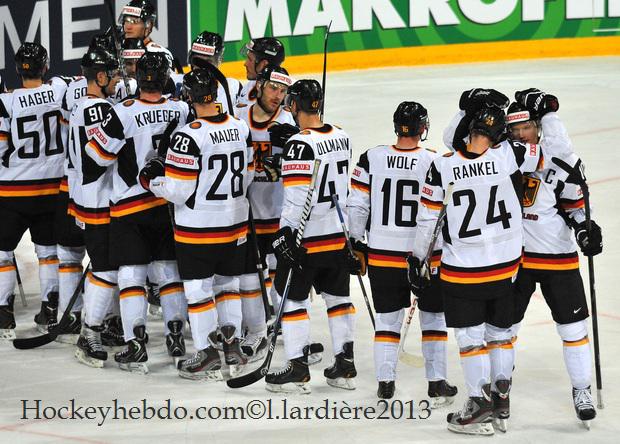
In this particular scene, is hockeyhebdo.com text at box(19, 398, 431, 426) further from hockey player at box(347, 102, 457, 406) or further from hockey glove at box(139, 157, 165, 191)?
hockey glove at box(139, 157, 165, 191)

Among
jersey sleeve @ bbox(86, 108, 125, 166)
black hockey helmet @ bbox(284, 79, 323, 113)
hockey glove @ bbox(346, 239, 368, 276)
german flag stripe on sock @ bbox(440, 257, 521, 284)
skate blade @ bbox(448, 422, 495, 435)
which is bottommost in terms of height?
skate blade @ bbox(448, 422, 495, 435)

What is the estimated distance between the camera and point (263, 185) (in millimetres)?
6738

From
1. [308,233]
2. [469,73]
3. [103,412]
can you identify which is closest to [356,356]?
[308,233]

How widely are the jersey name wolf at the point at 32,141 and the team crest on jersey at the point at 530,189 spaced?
9.14 ft

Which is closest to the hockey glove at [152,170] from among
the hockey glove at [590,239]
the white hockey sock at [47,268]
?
the white hockey sock at [47,268]

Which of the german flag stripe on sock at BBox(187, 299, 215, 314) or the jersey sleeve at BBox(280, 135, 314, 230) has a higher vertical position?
the jersey sleeve at BBox(280, 135, 314, 230)

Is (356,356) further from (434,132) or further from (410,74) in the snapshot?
(410,74)

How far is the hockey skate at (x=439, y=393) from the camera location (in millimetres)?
5887

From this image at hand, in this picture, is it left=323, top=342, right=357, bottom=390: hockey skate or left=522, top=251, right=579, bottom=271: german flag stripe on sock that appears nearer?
left=522, top=251, right=579, bottom=271: german flag stripe on sock

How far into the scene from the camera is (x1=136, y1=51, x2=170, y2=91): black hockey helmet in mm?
6223

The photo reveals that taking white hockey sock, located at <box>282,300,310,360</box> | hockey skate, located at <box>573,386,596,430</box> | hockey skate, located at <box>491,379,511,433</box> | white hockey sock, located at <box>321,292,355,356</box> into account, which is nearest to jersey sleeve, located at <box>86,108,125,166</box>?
white hockey sock, located at <box>282,300,310,360</box>

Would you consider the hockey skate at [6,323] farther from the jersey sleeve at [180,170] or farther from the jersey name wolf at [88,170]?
the jersey sleeve at [180,170]

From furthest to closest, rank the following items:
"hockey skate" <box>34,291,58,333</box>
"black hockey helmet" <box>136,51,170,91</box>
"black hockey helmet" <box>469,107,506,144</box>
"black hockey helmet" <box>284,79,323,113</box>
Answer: "hockey skate" <box>34,291,58,333</box> → "black hockey helmet" <box>136,51,170,91</box> → "black hockey helmet" <box>284,79,323,113</box> → "black hockey helmet" <box>469,107,506,144</box>

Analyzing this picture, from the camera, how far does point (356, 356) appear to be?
668 centimetres
